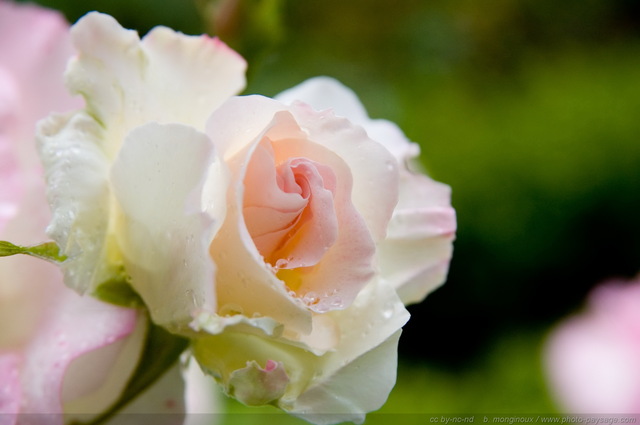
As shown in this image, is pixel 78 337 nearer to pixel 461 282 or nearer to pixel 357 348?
pixel 357 348

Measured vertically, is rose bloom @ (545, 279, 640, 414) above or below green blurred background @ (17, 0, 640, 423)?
above

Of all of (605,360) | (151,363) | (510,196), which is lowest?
(510,196)

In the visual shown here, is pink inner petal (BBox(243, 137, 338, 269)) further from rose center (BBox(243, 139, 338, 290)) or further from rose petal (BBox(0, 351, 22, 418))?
rose petal (BBox(0, 351, 22, 418))

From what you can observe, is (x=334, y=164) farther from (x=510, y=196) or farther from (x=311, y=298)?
(x=510, y=196)

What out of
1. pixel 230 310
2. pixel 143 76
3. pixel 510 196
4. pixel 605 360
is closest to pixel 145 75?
pixel 143 76

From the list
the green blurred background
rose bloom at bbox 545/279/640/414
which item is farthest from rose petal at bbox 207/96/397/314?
the green blurred background

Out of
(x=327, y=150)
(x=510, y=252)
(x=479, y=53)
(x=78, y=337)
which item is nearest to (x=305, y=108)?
(x=327, y=150)
